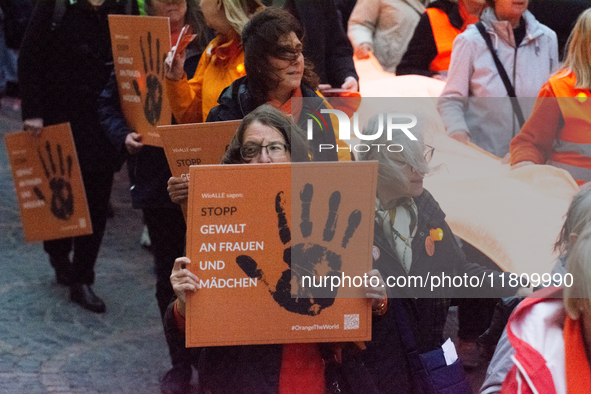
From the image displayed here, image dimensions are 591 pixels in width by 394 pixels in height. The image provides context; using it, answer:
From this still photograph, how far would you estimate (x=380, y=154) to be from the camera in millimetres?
2301

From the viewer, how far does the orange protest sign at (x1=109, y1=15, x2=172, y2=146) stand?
3.22 m

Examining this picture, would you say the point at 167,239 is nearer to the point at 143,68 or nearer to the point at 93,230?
the point at 143,68

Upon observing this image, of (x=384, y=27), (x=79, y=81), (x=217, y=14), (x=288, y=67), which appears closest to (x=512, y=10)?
(x=384, y=27)

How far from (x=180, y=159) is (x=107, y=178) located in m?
2.17

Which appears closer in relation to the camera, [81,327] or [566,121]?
[566,121]

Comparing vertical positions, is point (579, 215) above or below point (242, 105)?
below

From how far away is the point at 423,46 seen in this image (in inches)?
139

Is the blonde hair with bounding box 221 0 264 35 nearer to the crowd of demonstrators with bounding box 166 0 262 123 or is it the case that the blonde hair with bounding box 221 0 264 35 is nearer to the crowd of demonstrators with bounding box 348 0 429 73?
the crowd of demonstrators with bounding box 166 0 262 123

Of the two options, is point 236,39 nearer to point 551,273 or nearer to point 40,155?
point 551,273

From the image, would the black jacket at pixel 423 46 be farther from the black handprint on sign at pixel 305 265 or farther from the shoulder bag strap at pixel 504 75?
the black handprint on sign at pixel 305 265

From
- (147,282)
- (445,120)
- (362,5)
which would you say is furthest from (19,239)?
(445,120)

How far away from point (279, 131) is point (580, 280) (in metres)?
0.97

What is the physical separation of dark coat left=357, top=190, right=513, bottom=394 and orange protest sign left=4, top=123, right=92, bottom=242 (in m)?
2.61

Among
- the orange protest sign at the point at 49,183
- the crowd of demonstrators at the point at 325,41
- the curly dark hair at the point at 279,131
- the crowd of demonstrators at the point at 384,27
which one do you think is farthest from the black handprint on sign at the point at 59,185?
the curly dark hair at the point at 279,131
